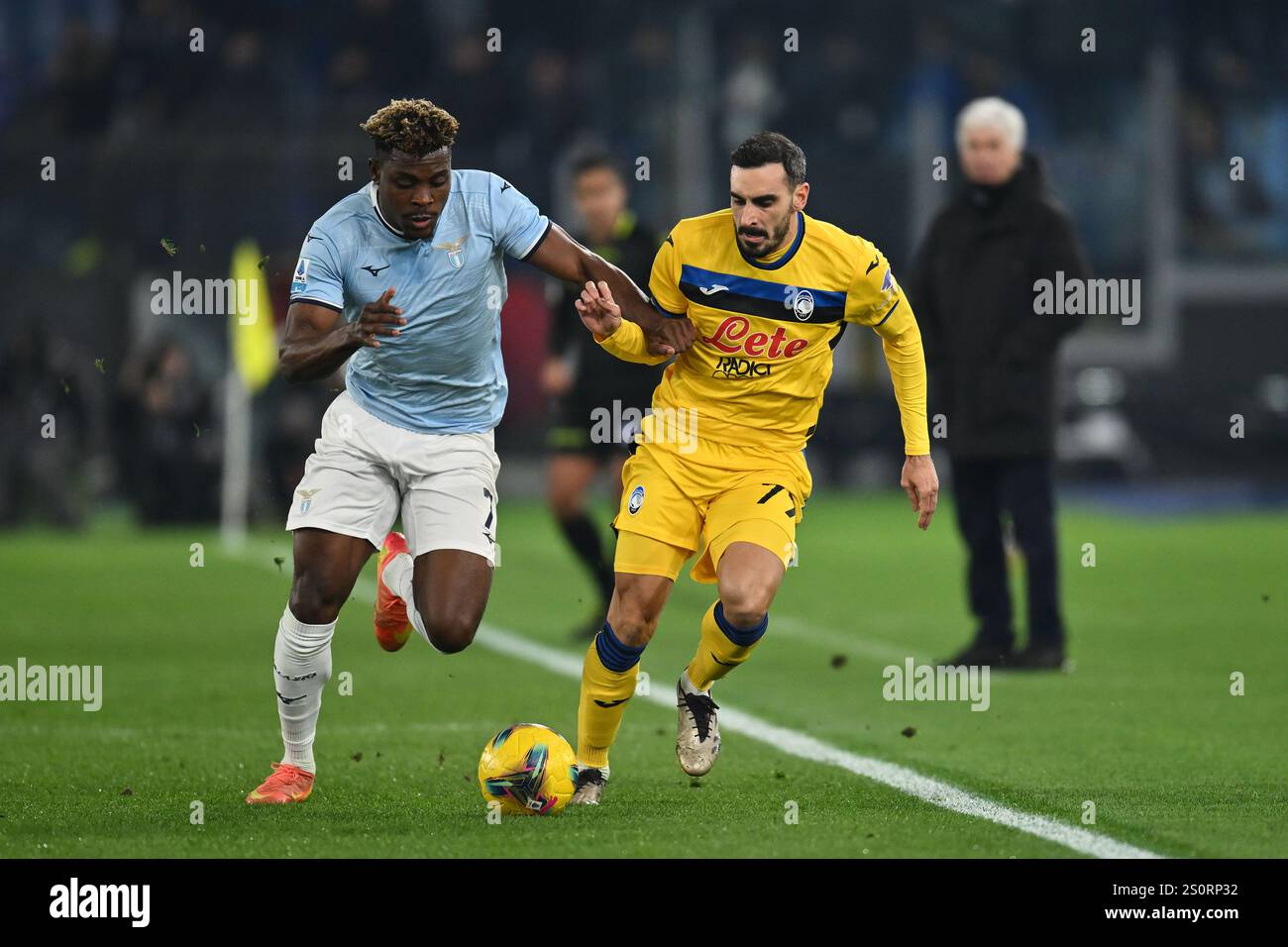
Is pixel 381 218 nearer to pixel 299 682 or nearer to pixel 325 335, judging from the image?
pixel 325 335

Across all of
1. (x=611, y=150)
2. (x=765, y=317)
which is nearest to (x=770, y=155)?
(x=765, y=317)

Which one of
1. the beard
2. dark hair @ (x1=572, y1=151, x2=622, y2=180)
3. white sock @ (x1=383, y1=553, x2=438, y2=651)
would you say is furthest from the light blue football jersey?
dark hair @ (x1=572, y1=151, x2=622, y2=180)

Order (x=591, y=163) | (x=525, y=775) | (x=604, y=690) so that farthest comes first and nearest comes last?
(x=591, y=163), (x=604, y=690), (x=525, y=775)

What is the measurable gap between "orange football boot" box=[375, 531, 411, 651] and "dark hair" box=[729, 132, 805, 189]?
1652 mm

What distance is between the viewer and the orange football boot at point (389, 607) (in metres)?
6.98

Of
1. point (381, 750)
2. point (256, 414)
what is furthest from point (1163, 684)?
point (256, 414)

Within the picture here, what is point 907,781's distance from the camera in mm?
6605

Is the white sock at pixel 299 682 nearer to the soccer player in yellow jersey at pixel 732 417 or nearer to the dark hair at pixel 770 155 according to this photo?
the soccer player in yellow jersey at pixel 732 417

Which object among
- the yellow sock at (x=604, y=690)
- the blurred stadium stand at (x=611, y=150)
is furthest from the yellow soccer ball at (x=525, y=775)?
the blurred stadium stand at (x=611, y=150)

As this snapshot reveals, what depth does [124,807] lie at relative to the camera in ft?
20.3

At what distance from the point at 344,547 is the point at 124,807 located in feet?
3.17

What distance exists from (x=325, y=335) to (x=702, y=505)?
4.25 ft

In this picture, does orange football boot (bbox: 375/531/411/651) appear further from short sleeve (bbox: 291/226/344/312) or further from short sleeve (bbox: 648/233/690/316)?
short sleeve (bbox: 648/233/690/316)

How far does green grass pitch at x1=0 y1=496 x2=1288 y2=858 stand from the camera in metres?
5.72
